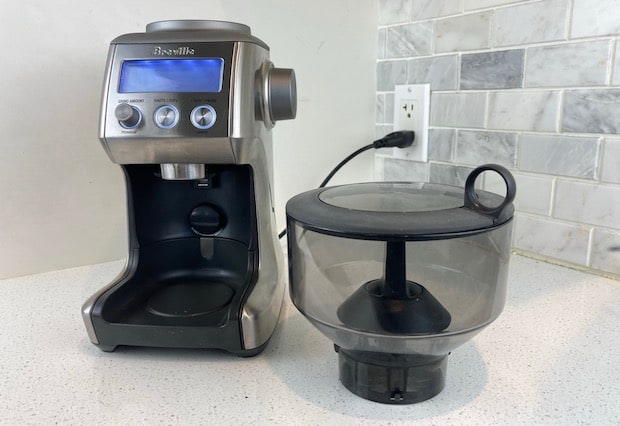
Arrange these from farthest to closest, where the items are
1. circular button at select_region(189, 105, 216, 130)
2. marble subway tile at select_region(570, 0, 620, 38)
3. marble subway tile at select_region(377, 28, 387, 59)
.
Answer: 1. marble subway tile at select_region(377, 28, 387, 59)
2. marble subway tile at select_region(570, 0, 620, 38)
3. circular button at select_region(189, 105, 216, 130)

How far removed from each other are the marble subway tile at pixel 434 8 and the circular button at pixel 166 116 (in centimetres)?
55

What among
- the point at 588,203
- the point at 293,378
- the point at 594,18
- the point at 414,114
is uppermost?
the point at 594,18

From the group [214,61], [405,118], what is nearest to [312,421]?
[214,61]

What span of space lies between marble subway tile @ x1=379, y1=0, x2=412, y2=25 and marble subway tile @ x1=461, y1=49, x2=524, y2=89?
0.51 ft

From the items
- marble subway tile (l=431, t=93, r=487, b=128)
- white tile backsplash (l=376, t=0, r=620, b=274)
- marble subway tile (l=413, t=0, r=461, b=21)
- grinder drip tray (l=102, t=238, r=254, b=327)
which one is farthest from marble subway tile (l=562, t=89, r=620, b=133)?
grinder drip tray (l=102, t=238, r=254, b=327)

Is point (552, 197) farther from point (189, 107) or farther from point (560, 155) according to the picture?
point (189, 107)

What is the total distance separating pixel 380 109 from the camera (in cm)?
96

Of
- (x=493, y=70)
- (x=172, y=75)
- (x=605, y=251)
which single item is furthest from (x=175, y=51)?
(x=605, y=251)

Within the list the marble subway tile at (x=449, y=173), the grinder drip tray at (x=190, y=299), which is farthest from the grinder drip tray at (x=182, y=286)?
the marble subway tile at (x=449, y=173)

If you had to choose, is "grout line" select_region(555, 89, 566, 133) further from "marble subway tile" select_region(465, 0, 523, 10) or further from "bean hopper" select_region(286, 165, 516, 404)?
"bean hopper" select_region(286, 165, 516, 404)

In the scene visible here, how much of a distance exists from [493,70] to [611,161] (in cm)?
22

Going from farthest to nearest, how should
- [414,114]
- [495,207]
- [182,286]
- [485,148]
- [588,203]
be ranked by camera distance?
1. [414,114]
2. [485,148]
3. [588,203]
4. [182,286]
5. [495,207]

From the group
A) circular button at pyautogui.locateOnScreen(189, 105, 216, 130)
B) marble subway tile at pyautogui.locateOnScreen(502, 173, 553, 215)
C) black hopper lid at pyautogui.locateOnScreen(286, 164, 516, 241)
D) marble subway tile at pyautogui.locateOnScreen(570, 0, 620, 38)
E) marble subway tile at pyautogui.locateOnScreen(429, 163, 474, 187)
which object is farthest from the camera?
marble subway tile at pyautogui.locateOnScreen(429, 163, 474, 187)

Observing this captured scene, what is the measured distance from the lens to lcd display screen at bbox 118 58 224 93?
1.55ft
